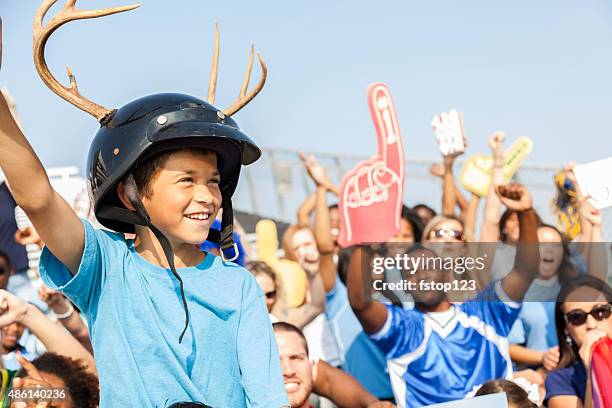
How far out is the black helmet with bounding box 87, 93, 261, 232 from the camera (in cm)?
227

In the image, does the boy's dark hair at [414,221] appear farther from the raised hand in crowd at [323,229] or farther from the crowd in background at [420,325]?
the raised hand in crowd at [323,229]

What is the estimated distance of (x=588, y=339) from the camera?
4.78 metres

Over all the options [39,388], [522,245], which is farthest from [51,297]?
[522,245]

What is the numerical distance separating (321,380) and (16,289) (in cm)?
214

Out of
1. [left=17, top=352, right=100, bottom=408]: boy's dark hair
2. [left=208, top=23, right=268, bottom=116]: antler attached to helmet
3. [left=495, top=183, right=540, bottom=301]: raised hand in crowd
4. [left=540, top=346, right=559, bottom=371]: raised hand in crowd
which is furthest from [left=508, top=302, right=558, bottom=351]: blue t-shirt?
[left=208, top=23, right=268, bottom=116]: antler attached to helmet

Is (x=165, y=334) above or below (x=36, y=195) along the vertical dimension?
below

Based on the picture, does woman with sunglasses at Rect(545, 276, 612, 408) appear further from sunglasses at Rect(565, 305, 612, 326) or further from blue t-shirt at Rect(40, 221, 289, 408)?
blue t-shirt at Rect(40, 221, 289, 408)

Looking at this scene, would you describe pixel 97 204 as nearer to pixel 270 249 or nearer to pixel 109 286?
pixel 109 286

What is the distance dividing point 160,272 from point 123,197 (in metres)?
0.22

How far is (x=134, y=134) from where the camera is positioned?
2287 millimetres

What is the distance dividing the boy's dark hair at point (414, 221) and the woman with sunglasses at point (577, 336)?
4.70 feet

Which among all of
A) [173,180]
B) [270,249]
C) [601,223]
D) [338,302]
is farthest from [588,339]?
[173,180]

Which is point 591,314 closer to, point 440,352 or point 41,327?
point 440,352

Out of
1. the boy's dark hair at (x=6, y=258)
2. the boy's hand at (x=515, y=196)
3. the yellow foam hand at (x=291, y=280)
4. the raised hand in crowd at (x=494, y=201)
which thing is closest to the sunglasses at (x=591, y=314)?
the boy's hand at (x=515, y=196)
